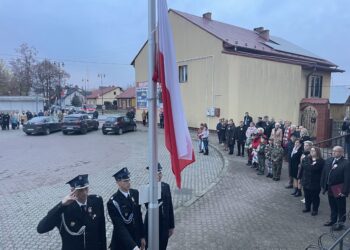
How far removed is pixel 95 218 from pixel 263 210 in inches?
215

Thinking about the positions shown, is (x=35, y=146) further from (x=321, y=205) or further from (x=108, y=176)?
(x=321, y=205)

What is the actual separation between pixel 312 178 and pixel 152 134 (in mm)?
5561

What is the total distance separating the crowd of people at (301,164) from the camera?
23.2 ft

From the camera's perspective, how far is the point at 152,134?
12.2ft

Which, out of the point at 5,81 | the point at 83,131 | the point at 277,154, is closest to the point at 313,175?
the point at 277,154

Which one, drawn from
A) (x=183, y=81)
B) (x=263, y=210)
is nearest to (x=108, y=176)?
(x=263, y=210)

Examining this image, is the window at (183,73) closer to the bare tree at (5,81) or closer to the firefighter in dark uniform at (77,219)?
the firefighter in dark uniform at (77,219)

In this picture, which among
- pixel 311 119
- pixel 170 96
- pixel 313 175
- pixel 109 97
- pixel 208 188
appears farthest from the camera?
pixel 109 97

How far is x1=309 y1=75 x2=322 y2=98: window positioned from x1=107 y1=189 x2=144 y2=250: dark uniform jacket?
28094 millimetres

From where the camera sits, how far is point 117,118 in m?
25.8

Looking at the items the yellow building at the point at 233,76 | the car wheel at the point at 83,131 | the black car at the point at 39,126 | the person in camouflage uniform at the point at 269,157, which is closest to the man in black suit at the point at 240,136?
the person in camouflage uniform at the point at 269,157

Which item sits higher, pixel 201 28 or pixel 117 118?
pixel 201 28

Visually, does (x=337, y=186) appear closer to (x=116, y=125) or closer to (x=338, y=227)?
(x=338, y=227)

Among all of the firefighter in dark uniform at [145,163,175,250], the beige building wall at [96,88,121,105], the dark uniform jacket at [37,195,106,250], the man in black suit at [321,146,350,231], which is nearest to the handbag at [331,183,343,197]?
the man in black suit at [321,146,350,231]
